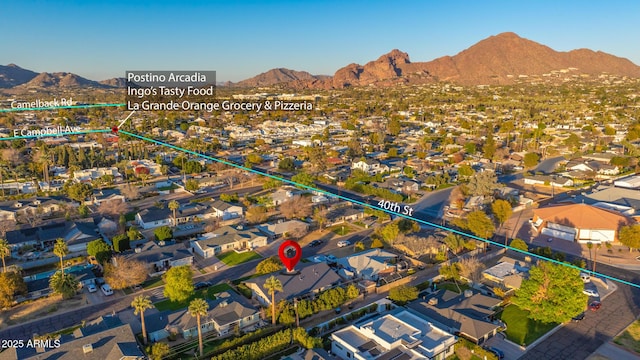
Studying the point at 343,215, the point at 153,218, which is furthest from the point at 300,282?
the point at 153,218

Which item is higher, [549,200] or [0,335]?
[549,200]

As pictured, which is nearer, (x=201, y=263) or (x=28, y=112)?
(x=201, y=263)

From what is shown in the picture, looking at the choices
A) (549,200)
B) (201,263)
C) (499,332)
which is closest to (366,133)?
(549,200)

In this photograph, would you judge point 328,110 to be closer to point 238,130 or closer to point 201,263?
point 238,130

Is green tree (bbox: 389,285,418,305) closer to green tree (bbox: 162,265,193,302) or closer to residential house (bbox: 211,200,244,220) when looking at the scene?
green tree (bbox: 162,265,193,302)

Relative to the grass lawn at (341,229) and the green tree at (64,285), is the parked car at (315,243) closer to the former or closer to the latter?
the grass lawn at (341,229)

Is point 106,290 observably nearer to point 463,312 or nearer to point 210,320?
point 210,320

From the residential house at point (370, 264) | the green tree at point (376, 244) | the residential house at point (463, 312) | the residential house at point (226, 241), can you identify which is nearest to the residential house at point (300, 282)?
the residential house at point (370, 264)
